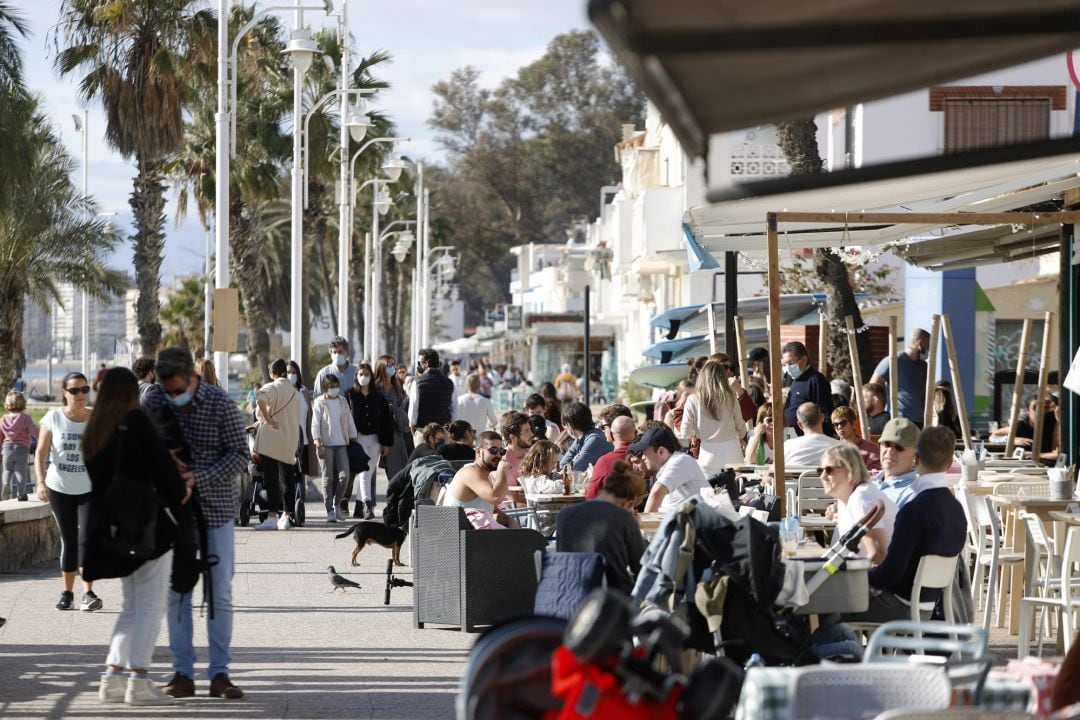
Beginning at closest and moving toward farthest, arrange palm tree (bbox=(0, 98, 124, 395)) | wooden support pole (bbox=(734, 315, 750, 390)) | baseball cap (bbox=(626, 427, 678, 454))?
baseball cap (bbox=(626, 427, 678, 454)) < wooden support pole (bbox=(734, 315, 750, 390)) < palm tree (bbox=(0, 98, 124, 395))

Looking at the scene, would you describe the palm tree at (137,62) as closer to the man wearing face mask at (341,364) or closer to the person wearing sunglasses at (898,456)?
the man wearing face mask at (341,364)

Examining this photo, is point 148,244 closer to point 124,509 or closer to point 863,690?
point 124,509

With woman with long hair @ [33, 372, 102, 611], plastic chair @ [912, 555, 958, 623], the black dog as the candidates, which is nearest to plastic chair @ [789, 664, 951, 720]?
plastic chair @ [912, 555, 958, 623]

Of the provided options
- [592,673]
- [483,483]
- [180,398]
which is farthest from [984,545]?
[592,673]

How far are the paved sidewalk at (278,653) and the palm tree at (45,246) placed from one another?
96.5 ft

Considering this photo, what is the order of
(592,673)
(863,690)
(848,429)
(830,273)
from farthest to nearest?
(830,273)
(848,429)
(863,690)
(592,673)

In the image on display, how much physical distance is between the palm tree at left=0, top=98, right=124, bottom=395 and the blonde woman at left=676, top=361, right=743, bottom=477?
2905 cm

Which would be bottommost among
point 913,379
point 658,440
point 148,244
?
point 658,440

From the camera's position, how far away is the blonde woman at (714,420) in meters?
14.2

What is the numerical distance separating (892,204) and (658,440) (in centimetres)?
256

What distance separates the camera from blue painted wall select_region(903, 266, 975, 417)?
26547mm

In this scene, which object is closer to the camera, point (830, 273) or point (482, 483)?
point (482, 483)

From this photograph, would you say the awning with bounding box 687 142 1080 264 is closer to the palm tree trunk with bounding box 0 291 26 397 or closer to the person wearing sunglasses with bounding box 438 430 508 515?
→ the person wearing sunglasses with bounding box 438 430 508 515

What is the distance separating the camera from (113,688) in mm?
8188
